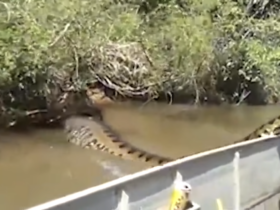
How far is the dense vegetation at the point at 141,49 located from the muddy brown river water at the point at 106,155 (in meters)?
0.60

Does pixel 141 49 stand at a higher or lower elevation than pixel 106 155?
higher

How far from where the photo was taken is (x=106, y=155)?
40.4ft

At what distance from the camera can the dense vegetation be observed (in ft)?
42.2

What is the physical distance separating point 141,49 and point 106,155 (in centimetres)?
424

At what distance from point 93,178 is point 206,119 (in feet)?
19.7

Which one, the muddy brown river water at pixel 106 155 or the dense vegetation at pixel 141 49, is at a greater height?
the dense vegetation at pixel 141 49

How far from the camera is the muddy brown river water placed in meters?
10.4

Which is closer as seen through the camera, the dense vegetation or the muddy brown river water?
the muddy brown river water

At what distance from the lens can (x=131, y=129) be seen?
1496 cm

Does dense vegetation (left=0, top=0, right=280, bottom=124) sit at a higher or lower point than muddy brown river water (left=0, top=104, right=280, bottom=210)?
higher

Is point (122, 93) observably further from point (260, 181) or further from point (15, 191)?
point (260, 181)

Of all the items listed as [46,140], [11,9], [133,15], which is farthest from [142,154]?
[133,15]

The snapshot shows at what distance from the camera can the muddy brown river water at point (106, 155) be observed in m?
10.4

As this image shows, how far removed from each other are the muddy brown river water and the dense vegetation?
0.60 m
